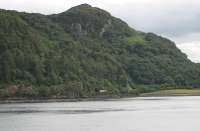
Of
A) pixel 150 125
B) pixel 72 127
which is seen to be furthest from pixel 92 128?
pixel 150 125

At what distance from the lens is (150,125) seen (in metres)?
86.9

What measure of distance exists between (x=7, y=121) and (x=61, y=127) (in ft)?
53.4

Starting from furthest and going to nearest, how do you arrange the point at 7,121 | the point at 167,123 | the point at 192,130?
the point at 7,121 → the point at 167,123 → the point at 192,130

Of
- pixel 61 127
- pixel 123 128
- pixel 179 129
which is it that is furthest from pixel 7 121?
pixel 179 129

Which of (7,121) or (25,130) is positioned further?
(7,121)

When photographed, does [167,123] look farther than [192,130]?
Yes

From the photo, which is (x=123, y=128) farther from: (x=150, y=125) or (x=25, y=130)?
(x=25, y=130)

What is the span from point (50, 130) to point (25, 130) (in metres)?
3.41

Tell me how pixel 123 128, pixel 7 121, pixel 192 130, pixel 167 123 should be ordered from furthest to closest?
pixel 7 121, pixel 167 123, pixel 123 128, pixel 192 130

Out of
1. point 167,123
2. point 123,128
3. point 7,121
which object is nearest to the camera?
point 123,128

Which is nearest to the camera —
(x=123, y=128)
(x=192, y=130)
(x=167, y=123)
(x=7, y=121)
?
(x=192, y=130)

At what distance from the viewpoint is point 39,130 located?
80188mm

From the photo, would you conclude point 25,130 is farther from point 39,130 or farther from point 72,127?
point 72,127

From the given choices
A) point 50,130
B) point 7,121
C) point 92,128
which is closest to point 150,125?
point 92,128
